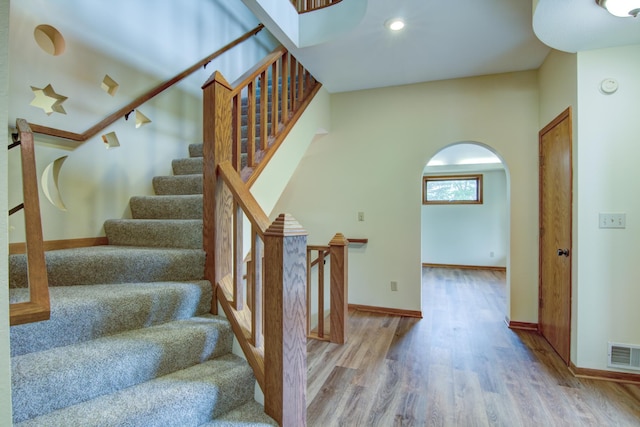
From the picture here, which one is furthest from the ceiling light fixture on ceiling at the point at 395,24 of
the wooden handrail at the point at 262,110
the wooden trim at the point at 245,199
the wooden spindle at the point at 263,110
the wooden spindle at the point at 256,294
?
the wooden spindle at the point at 256,294

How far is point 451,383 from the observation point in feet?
7.00

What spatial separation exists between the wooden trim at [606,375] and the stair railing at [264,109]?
278 cm

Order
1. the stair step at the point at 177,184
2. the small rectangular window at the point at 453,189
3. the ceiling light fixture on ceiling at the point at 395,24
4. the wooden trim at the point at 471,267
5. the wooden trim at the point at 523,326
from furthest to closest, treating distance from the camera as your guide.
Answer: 1. the small rectangular window at the point at 453,189
2. the wooden trim at the point at 471,267
3. the wooden trim at the point at 523,326
4. the stair step at the point at 177,184
5. the ceiling light fixture on ceiling at the point at 395,24

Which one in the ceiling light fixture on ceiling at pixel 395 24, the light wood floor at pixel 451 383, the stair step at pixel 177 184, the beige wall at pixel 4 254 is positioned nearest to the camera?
the beige wall at pixel 4 254

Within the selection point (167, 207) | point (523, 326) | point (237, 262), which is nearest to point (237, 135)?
point (167, 207)

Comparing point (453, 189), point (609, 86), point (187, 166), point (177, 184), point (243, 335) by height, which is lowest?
point (243, 335)

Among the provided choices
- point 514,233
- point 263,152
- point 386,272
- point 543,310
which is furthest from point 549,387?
point 263,152

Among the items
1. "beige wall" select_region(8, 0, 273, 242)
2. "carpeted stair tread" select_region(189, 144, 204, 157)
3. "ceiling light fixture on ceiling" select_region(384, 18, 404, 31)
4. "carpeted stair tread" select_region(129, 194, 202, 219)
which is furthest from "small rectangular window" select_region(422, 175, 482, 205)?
"carpeted stair tread" select_region(129, 194, 202, 219)

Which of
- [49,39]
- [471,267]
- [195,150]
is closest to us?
[49,39]

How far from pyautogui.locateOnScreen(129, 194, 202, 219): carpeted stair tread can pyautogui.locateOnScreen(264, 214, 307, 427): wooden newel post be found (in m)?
1.09

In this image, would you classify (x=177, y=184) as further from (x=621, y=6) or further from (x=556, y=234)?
(x=556, y=234)

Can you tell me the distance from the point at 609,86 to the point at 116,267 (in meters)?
3.50

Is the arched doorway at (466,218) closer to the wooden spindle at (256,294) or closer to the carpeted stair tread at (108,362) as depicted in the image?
the wooden spindle at (256,294)

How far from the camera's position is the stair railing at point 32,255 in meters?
0.85
